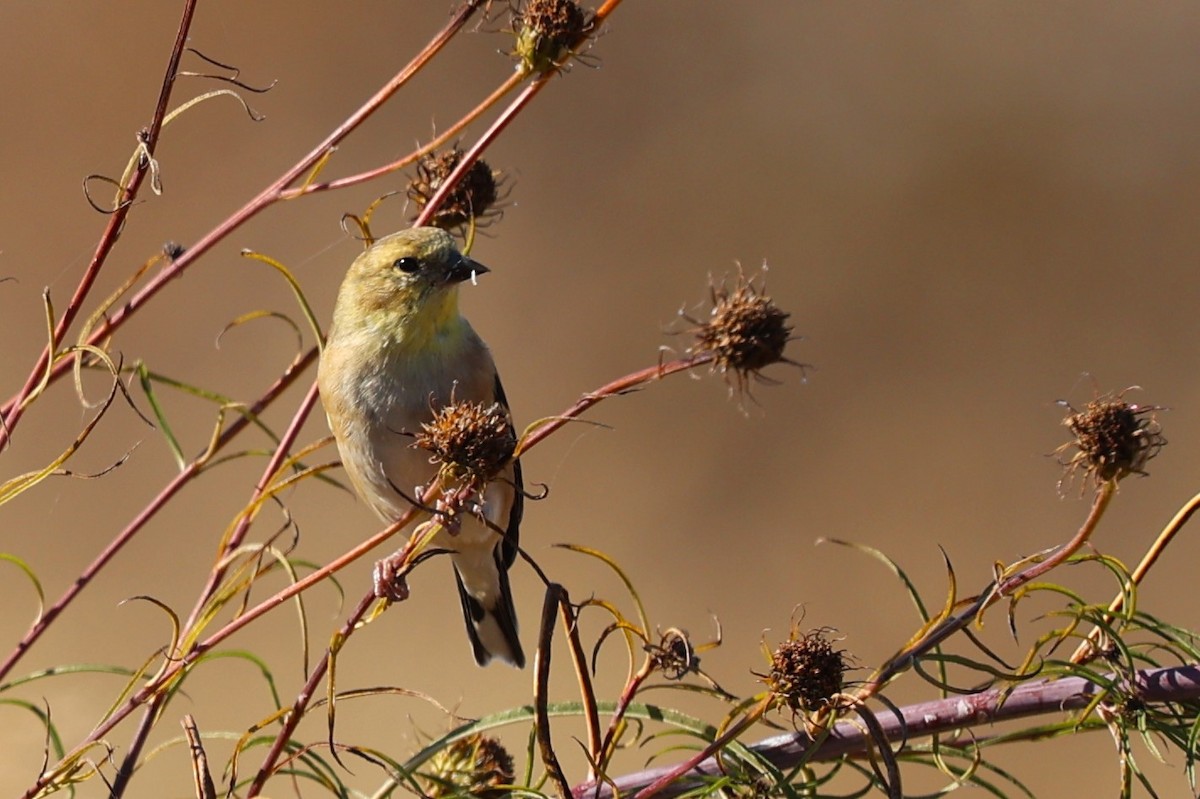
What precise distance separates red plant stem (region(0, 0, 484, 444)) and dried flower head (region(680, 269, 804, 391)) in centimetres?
33

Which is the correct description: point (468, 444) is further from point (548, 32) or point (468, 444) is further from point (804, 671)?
point (548, 32)

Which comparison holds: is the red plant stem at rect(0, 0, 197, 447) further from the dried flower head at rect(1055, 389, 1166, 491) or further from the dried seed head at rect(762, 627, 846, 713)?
the dried flower head at rect(1055, 389, 1166, 491)

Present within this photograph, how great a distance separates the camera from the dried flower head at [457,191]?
4.31 feet

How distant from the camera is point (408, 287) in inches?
78.5

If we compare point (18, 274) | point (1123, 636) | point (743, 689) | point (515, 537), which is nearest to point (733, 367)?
point (1123, 636)

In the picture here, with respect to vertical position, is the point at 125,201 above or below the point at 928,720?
above

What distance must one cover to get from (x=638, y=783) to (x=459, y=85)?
130 inches

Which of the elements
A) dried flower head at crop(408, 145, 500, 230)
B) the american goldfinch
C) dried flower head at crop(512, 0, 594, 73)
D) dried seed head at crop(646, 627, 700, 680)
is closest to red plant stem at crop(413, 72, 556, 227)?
dried flower head at crop(512, 0, 594, 73)

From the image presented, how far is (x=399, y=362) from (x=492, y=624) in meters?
0.80

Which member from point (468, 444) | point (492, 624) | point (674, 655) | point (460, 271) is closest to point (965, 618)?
point (674, 655)

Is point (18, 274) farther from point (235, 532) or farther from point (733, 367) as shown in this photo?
point (733, 367)

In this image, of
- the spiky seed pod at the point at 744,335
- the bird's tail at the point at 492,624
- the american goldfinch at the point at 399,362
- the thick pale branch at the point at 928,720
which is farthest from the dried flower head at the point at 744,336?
the bird's tail at the point at 492,624

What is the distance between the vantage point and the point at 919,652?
853 mm

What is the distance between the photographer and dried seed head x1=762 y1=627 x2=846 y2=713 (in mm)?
840
